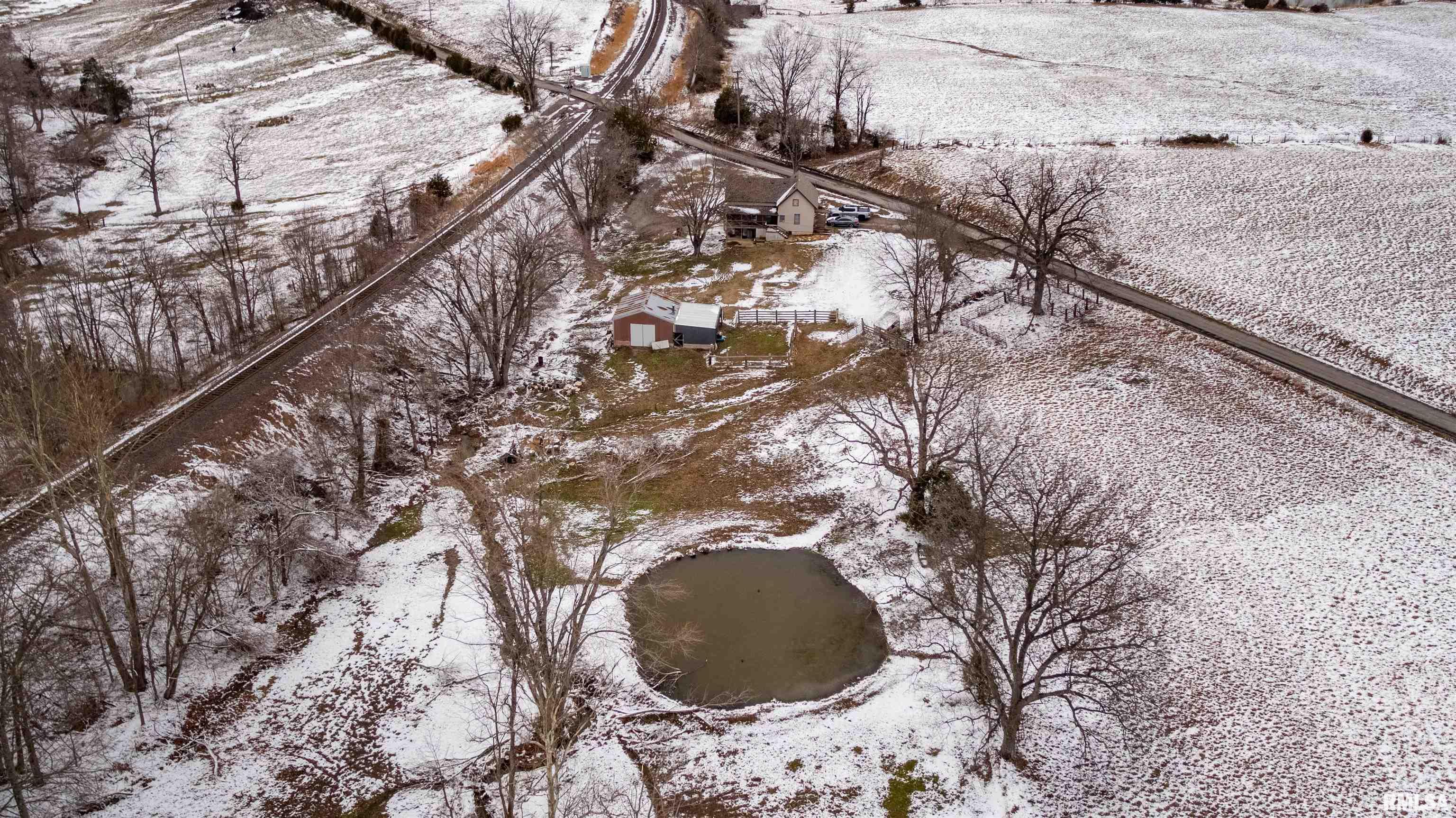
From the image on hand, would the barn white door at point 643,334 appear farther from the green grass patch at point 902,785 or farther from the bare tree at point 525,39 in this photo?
the bare tree at point 525,39

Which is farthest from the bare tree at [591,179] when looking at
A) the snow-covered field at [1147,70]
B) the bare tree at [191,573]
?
the bare tree at [191,573]

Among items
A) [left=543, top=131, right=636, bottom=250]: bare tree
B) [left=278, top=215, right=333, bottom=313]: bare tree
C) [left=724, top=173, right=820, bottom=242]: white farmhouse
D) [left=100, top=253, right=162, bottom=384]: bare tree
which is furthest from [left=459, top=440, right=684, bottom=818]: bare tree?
[left=543, top=131, right=636, bottom=250]: bare tree

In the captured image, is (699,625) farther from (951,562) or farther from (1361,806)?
(1361,806)

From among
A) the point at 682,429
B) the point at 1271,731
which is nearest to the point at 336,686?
the point at 682,429

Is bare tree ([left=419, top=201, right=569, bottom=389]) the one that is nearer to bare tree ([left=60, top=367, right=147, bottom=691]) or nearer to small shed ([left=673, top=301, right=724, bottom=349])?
small shed ([left=673, top=301, right=724, bottom=349])

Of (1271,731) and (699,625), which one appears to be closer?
(1271,731)

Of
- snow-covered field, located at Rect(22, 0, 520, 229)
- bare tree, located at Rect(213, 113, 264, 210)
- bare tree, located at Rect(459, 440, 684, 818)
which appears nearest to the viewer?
bare tree, located at Rect(459, 440, 684, 818)
